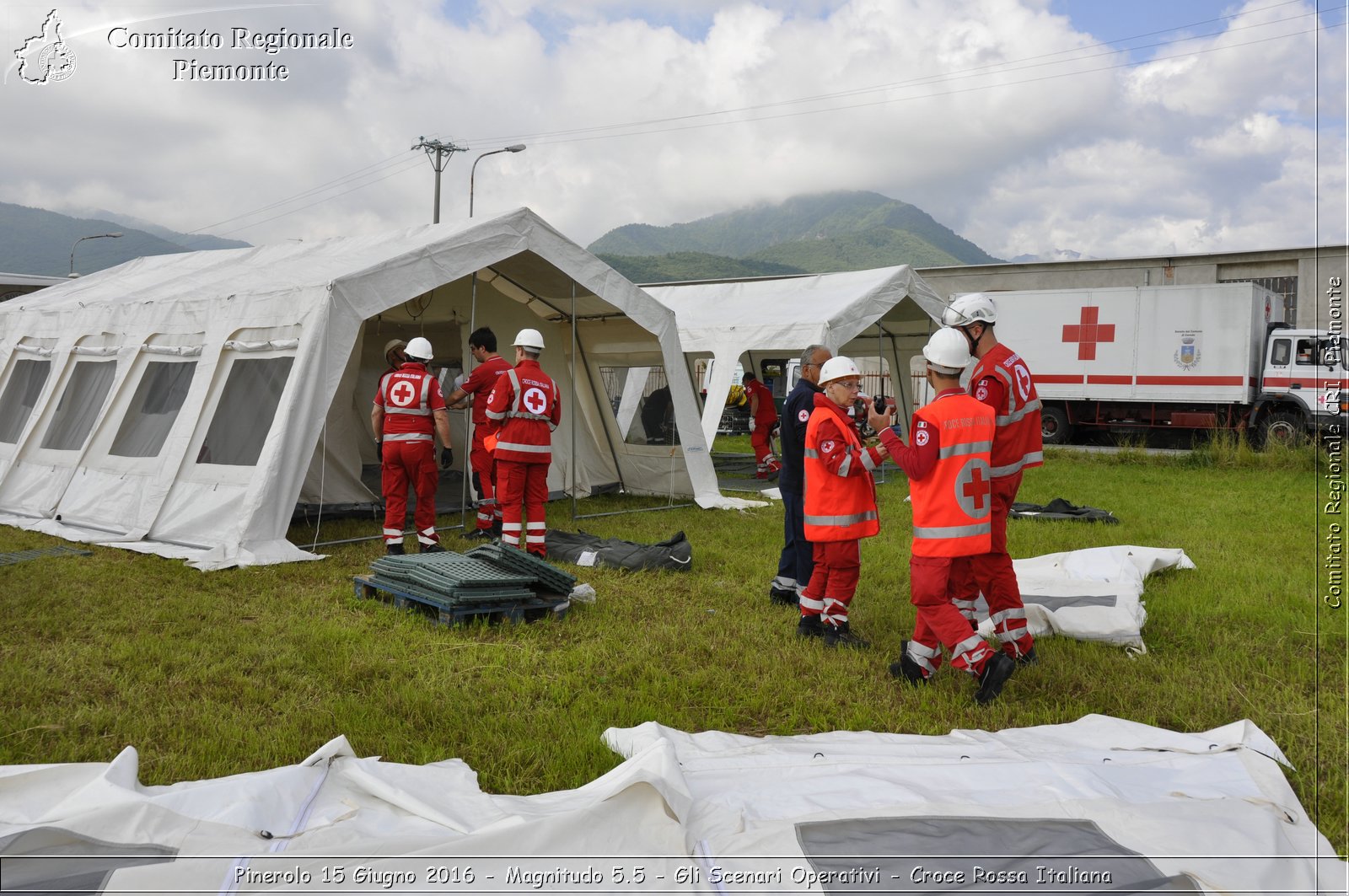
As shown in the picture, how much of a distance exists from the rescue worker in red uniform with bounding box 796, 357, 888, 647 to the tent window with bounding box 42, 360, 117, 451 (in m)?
7.95

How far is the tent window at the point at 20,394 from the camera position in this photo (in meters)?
11.0

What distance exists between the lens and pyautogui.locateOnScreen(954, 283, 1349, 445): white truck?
1791 cm

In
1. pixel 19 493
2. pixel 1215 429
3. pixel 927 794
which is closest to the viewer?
pixel 927 794

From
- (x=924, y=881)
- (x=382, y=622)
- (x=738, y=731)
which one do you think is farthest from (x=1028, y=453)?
(x=382, y=622)

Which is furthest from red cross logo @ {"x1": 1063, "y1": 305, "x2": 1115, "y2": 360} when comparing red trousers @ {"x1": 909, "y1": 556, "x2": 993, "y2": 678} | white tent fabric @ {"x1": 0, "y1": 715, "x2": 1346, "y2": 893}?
white tent fabric @ {"x1": 0, "y1": 715, "x2": 1346, "y2": 893}

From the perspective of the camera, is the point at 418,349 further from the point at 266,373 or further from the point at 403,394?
the point at 266,373

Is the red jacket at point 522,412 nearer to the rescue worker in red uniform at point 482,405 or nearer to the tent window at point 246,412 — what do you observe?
the rescue worker in red uniform at point 482,405

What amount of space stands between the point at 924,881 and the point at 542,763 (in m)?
1.67

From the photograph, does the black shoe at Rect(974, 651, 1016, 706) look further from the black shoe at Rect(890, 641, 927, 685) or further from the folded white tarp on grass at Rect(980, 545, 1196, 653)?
the folded white tarp on grass at Rect(980, 545, 1196, 653)

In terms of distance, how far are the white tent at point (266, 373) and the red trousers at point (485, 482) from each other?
1.42 m

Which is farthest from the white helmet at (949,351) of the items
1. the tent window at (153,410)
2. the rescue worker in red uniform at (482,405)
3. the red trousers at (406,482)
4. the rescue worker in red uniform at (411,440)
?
the tent window at (153,410)

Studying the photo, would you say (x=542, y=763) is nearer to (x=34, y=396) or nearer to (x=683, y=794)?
(x=683, y=794)

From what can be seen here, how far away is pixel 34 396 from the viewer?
11.0m

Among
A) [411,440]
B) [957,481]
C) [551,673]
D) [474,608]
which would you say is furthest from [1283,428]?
[551,673]
